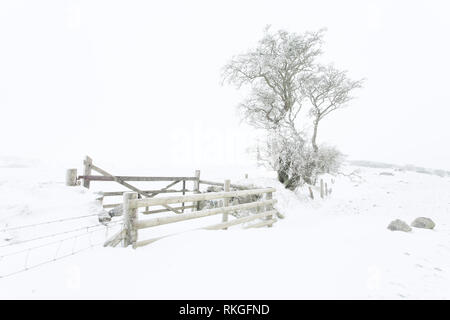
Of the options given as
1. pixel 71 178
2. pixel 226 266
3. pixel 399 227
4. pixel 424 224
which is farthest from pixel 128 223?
pixel 424 224

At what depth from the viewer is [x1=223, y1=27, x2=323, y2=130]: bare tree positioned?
12688 millimetres

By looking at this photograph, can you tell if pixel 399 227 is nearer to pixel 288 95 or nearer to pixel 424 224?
pixel 424 224

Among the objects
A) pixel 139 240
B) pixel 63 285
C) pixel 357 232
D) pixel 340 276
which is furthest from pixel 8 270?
pixel 357 232

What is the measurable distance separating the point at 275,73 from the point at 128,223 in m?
13.1

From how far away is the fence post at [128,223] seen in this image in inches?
135

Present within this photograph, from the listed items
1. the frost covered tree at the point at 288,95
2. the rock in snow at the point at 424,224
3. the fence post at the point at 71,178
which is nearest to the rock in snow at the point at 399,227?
the rock in snow at the point at 424,224

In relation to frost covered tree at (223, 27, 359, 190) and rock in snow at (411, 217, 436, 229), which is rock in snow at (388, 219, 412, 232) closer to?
rock in snow at (411, 217, 436, 229)

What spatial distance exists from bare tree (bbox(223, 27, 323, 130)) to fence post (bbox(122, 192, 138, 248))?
35.6ft

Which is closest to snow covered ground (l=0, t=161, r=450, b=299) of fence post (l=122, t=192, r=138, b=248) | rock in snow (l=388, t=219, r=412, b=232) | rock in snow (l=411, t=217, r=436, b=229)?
fence post (l=122, t=192, r=138, b=248)

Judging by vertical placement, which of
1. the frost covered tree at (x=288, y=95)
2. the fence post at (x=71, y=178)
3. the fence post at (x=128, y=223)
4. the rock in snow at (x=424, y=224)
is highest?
the frost covered tree at (x=288, y=95)

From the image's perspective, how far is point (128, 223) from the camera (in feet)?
11.4

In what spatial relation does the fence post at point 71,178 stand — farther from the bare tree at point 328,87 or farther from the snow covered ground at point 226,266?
the bare tree at point 328,87

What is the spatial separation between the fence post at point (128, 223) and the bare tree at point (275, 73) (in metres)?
10.8
